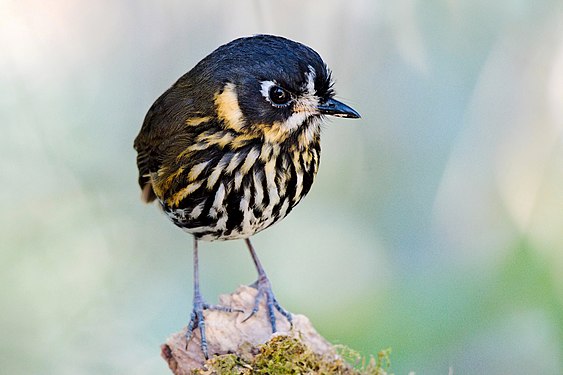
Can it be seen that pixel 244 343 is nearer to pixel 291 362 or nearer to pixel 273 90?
pixel 291 362

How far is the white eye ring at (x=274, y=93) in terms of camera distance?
144 inches

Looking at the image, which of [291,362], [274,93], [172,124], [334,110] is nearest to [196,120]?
[172,124]

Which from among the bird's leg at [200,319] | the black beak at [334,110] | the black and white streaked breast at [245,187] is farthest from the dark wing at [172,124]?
the bird's leg at [200,319]

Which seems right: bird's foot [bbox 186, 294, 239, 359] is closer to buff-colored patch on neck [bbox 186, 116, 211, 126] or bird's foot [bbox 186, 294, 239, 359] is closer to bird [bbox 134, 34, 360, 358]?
bird [bbox 134, 34, 360, 358]

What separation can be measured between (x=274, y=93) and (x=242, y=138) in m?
0.24

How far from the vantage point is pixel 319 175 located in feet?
19.3

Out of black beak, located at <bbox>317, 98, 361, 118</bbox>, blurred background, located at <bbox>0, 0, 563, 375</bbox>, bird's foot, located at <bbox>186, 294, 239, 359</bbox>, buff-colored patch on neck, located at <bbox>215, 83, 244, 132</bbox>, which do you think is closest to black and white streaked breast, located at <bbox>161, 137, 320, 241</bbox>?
buff-colored patch on neck, located at <bbox>215, 83, 244, 132</bbox>

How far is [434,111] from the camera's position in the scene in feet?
19.4

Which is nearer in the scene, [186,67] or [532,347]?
[532,347]

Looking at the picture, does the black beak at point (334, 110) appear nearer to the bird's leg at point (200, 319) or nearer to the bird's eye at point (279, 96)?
the bird's eye at point (279, 96)

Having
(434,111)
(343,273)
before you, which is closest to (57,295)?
(343,273)

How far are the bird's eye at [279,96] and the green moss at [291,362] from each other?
37.4 inches

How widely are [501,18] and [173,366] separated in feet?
10.8

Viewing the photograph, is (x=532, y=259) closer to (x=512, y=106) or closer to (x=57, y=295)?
(x=512, y=106)
